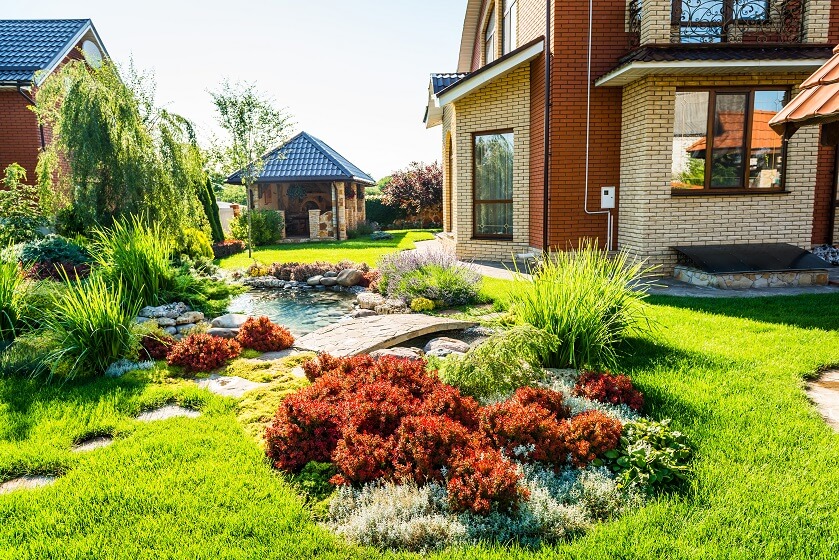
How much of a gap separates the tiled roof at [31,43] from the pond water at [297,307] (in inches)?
419

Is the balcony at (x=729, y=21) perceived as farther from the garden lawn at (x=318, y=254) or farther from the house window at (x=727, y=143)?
the garden lawn at (x=318, y=254)

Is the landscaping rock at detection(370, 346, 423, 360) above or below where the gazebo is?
below

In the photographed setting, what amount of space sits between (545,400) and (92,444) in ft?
10.6

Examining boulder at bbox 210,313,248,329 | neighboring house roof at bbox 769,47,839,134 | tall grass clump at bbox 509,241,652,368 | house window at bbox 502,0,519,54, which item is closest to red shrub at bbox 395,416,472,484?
tall grass clump at bbox 509,241,652,368

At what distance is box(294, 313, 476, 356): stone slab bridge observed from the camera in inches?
236

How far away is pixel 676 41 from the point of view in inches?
409

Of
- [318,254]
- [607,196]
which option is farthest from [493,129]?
[318,254]

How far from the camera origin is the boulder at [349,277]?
37.2 feet

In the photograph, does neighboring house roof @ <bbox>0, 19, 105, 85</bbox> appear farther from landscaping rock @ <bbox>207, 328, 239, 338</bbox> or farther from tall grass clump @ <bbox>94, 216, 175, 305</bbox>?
landscaping rock @ <bbox>207, 328, 239, 338</bbox>

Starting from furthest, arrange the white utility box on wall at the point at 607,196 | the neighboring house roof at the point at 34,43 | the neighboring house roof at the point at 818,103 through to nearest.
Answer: the neighboring house roof at the point at 34,43, the white utility box on wall at the point at 607,196, the neighboring house roof at the point at 818,103

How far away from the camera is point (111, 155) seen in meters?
10.1

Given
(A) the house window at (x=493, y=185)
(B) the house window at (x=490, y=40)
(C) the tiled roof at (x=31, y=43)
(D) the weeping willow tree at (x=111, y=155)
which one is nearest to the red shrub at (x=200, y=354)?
(D) the weeping willow tree at (x=111, y=155)

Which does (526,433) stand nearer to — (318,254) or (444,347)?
(444,347)

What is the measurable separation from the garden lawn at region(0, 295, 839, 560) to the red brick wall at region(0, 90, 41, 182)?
13480 millimetres
